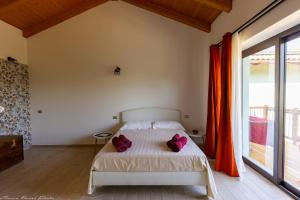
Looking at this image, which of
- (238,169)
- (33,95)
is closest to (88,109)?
(33,95)

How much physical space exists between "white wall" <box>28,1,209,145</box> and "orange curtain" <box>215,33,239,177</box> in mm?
1533

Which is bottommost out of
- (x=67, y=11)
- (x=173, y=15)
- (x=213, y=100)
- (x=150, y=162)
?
(x=150, y=162)

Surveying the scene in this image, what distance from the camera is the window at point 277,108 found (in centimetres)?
288

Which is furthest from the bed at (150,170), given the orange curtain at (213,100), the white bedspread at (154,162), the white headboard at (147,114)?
the white headboard at (147,114)

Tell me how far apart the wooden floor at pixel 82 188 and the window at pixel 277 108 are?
29 centimetres

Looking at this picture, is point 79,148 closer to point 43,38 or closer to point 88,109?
point 88,109

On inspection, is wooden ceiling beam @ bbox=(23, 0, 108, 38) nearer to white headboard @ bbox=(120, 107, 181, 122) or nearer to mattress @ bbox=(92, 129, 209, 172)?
white headboard @ bbox=(120, 107, 181, 122)

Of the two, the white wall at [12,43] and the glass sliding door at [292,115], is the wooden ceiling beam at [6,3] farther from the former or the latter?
the glass sliding door at [292,115]

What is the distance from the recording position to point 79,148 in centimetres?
514

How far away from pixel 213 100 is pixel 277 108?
132cm

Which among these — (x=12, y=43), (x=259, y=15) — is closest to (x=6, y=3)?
(x=12, y=43)

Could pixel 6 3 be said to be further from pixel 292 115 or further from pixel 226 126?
pixel 292 115

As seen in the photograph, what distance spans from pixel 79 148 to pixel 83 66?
2020mm

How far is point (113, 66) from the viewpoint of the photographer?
5.18m
